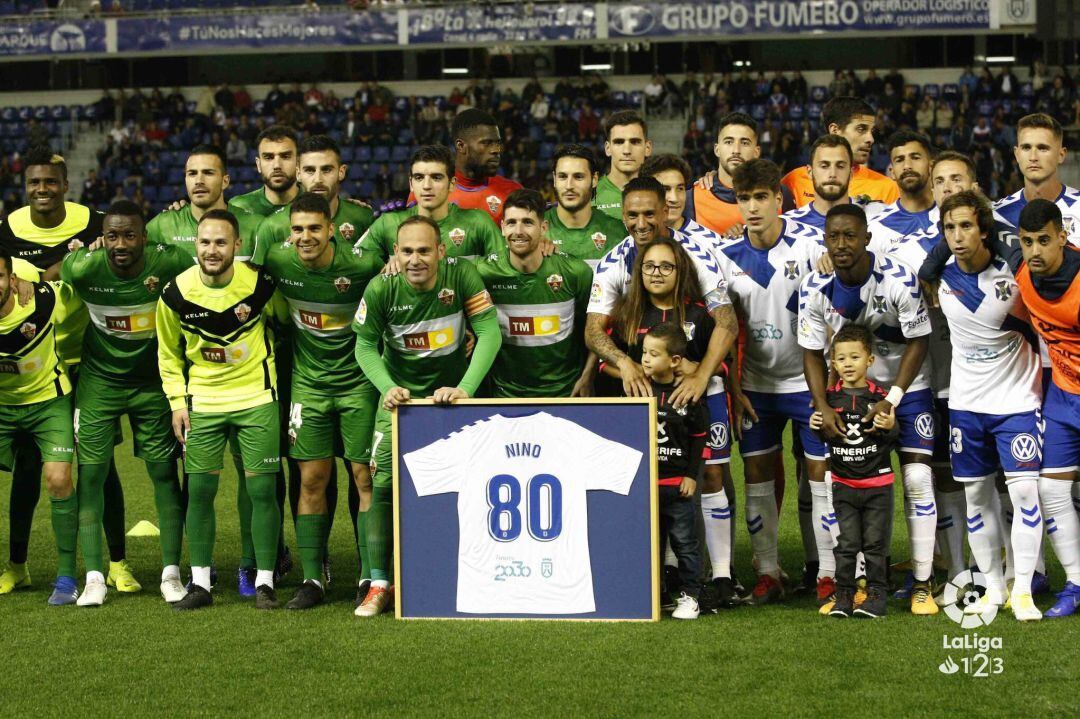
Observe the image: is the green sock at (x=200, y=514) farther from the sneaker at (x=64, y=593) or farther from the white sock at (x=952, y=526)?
the white sock at (x=952, y=526)

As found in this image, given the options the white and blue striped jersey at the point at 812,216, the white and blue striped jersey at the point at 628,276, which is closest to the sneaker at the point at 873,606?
the white and blue striped jersey at the point at 628,276

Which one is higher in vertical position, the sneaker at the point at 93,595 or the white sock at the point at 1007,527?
the white sock at the point at 1007,527

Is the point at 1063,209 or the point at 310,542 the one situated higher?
the point at 1063,209

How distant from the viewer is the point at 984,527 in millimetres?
6270

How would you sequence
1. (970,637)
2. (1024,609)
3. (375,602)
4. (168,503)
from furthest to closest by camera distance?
(168,503), (375,602), (1024,609), (970,637)

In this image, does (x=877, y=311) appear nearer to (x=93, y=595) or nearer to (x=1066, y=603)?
(x=1066, y=603)

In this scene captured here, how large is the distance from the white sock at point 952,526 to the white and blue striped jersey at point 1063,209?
1373mm

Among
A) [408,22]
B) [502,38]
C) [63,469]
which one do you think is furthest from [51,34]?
[63,469]

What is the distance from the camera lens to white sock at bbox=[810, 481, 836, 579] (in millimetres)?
6629

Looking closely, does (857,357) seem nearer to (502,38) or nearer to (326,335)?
(326,335)

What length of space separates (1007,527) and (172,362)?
435 cm

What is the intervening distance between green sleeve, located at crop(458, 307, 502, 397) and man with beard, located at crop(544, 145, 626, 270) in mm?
658

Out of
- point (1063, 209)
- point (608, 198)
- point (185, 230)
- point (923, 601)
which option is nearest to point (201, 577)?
point (185, 230)

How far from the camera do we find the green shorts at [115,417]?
7.11 meters
